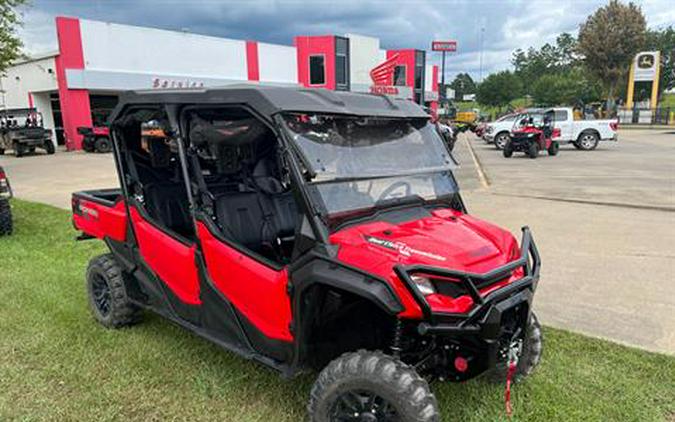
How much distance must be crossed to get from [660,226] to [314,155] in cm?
694

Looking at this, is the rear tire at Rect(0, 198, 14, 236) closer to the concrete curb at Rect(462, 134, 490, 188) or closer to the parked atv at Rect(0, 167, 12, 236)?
the parked atv at Rect(0, 167, 12, 236)

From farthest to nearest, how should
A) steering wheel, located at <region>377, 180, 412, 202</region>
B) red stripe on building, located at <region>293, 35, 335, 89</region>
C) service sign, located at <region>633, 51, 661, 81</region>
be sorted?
1. service sign, located at <region>633, 51, 661, 81</region>
2. red stripe on building, located at <region>293, 35, 335, 89</region>
3. steering wheel, located at <region>377, 180, 412, 202</region>

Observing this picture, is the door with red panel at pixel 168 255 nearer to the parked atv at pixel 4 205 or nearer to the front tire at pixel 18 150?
the parked atv at pixel 4 205

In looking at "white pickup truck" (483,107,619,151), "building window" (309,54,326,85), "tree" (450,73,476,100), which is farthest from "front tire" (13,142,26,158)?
"tree" (450,73,476,100)

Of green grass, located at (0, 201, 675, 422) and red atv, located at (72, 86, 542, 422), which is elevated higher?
red atv, located at (72, 86, 542, 422)

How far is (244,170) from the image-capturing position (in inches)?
160

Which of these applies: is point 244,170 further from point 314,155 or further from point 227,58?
point 227,58

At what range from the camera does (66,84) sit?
25.1m

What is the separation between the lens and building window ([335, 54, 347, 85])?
39.0 metres

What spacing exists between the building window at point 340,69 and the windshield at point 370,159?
3682cm

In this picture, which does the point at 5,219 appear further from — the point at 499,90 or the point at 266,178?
the point at 499,90

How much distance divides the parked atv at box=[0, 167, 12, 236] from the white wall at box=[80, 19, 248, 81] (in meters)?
20.5

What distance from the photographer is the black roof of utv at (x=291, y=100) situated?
2764 mm

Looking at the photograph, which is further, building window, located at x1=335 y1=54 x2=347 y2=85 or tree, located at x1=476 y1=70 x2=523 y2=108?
tree, located at x1=476 y1=70 x2=523 y2=108
